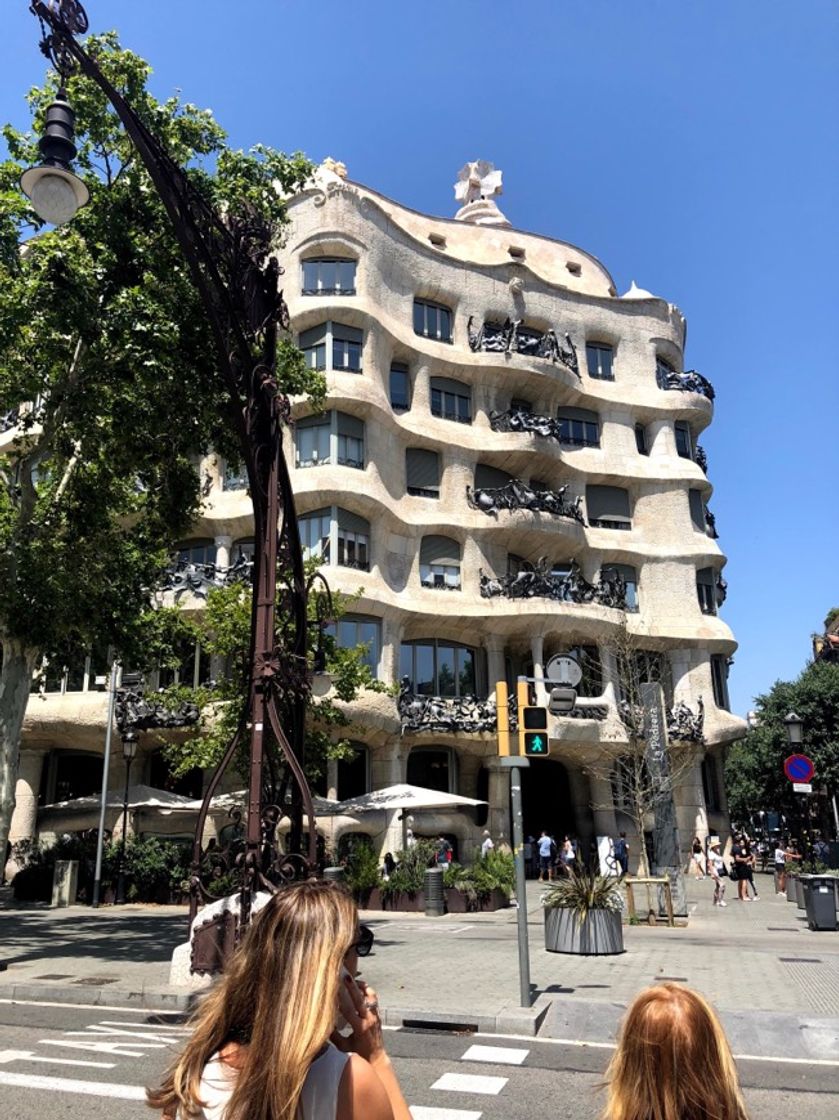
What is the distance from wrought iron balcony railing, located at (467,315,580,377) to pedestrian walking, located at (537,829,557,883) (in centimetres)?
1781

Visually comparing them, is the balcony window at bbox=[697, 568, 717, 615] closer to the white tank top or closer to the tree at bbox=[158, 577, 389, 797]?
the tree at bbox=[158, 577, 389, 797]

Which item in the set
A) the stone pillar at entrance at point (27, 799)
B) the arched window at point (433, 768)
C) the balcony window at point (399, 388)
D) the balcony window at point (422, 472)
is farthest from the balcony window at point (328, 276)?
the stone pillar at entrance at point (27, 799)

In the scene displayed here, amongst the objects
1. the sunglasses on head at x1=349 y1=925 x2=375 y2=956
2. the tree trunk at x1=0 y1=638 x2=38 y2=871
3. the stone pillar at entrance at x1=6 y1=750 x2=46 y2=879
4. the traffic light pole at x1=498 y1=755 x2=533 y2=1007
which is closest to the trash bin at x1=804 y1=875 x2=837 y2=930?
the traffic light pole at x1=498 y1=755 x2=533 y2=1007

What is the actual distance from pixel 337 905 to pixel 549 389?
3567 cm

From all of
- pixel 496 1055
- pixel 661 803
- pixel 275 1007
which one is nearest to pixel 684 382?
pixel 661 803

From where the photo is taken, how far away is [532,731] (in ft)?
34.4

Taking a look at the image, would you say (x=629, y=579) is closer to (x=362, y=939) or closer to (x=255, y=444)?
(x=255, y=444)

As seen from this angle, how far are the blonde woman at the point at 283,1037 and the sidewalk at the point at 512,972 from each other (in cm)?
759

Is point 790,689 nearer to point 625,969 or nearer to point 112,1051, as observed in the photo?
point 625,969

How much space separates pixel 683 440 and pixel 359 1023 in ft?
128

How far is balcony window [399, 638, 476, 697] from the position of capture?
32125 millimetres

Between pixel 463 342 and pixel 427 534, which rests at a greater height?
pixel 463 342

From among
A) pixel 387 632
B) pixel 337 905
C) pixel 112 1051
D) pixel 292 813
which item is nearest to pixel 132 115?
pixel 292 813

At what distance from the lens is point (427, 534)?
32.7 metres
